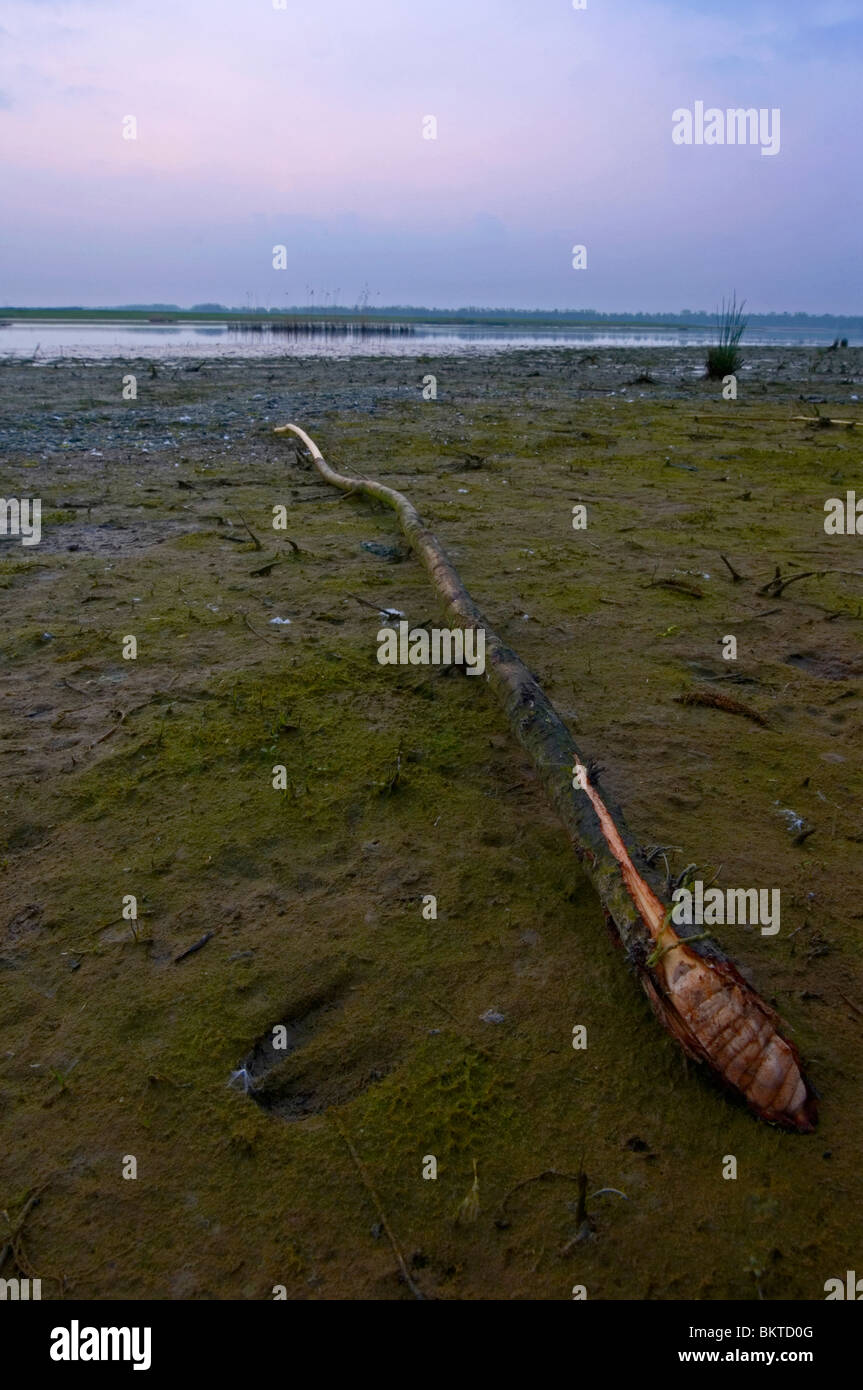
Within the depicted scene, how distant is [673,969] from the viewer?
2.19m

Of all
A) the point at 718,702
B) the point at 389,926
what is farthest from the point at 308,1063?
the point at 718,702

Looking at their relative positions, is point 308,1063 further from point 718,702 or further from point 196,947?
point 718,702

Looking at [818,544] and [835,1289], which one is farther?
[818,544]

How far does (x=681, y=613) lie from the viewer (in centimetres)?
515

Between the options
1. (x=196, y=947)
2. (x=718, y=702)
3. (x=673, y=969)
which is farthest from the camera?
(x=718, y=702)

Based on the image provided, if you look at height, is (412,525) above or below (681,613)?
above

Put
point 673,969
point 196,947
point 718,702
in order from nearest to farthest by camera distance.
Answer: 1. point 673,969
2. point 196,947
3. point 718,702

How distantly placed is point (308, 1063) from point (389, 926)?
0.52 m

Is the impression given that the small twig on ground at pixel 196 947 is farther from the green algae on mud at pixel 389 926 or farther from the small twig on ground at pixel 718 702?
the small twig on ground at pixel 718 702

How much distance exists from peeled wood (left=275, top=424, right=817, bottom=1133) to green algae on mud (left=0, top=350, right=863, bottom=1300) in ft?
0.30
